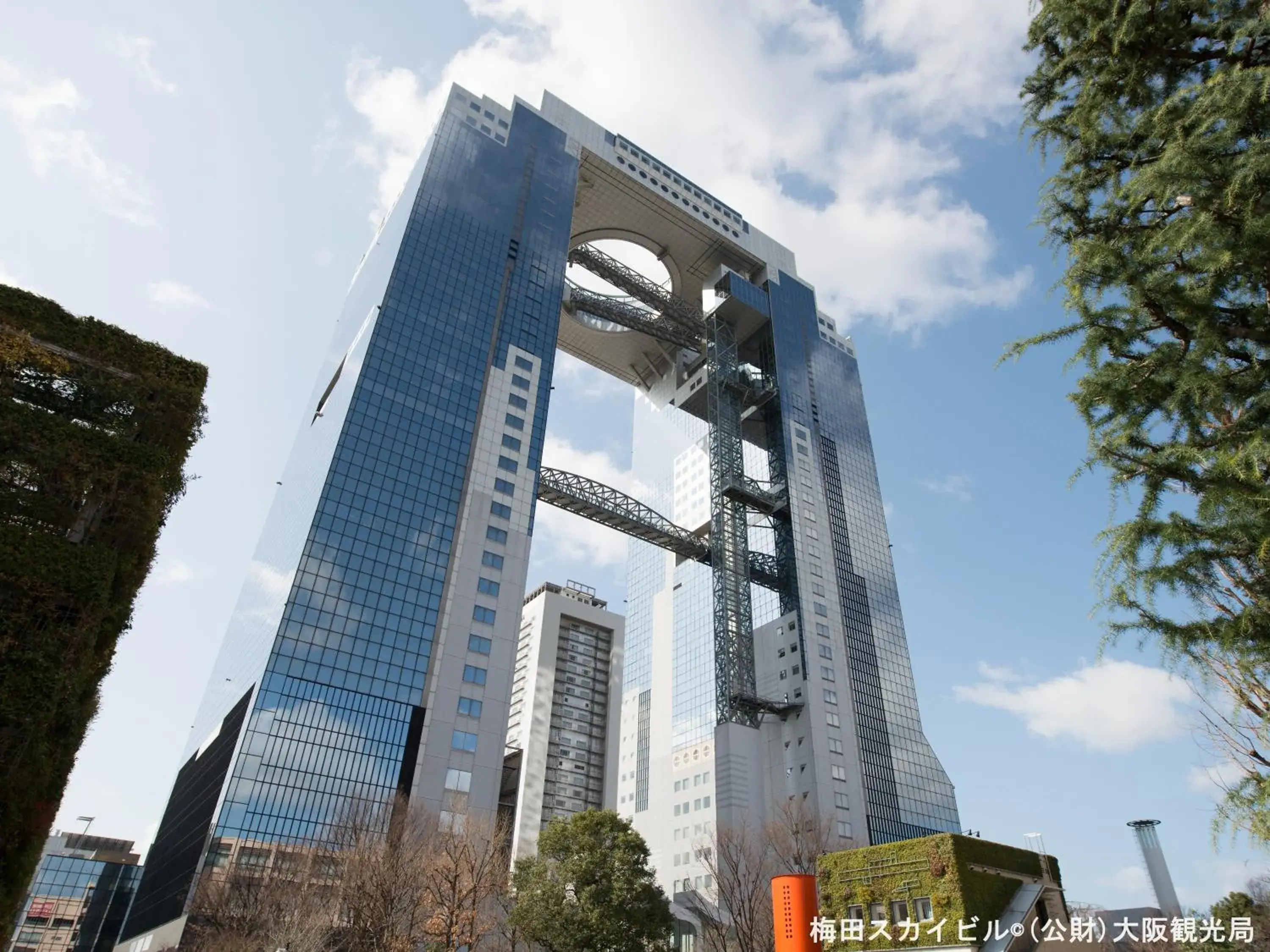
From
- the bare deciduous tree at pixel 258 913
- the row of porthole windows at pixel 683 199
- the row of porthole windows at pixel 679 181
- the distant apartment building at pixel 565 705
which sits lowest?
the bare deciduous tree at pixel 258 913

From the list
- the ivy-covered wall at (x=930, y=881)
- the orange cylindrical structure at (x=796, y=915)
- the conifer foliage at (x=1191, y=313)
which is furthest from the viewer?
the ivy-covered wall at (x=930, y=881)

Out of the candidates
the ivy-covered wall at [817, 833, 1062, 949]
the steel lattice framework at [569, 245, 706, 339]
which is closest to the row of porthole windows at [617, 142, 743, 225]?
the steel lattice framework at [569, 245, 706, 339]

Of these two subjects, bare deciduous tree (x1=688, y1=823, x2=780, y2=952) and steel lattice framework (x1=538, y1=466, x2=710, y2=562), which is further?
steel lattice framework (x1=538, y1=466, x2=710, y2=562)

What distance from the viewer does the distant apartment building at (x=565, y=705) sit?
101 meters

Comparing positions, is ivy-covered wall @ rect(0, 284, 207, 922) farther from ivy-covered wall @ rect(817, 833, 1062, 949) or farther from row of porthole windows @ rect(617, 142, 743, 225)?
row of porthole windows @ rect(617, 142, 743, 225)

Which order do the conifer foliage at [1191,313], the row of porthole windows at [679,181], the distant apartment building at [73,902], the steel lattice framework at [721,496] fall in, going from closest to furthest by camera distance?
the conifer foliage at [1191,313] → the steel lattice framework at [721,496] → the row of porthole windows at [679,181] → the distant apartment building at [73,902]

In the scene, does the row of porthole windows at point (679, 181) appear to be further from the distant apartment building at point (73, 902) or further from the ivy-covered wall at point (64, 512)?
the distant apartment building at point (73, 902)

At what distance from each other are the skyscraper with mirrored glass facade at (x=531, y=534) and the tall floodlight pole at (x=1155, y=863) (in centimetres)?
1809

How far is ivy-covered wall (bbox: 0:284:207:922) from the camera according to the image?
15492 millimetres

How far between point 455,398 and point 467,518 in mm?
9572

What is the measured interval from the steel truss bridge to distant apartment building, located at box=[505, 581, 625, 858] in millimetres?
36282

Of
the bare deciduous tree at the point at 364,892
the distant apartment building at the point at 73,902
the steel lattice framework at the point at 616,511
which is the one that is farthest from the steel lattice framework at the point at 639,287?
the distant apartment building at the point at 73,902

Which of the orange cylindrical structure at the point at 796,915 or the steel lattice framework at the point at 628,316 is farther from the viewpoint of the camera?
the steel lattice framework at the point at 628,316

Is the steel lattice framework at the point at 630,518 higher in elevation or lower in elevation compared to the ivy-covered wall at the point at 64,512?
higher
